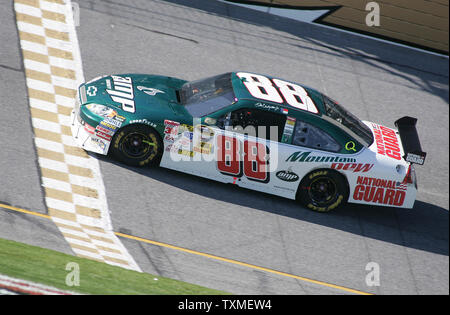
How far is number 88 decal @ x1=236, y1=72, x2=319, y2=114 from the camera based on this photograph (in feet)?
30.1

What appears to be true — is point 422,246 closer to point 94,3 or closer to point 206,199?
point 206,199

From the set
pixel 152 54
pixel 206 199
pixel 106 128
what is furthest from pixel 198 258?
pixel 152 54

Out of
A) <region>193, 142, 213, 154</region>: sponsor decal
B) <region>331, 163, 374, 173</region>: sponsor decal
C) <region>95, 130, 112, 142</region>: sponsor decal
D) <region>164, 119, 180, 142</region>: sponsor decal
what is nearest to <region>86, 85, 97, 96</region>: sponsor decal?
<region>95, 130, 112, 142</region>: sponsor decal

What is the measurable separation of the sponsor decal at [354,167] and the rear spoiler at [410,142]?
0.62 m

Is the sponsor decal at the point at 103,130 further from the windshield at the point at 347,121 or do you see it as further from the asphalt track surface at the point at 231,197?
the windshield at the point at 347,121

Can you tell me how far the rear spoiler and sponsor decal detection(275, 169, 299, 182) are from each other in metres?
1.74

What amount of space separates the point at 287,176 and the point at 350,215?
1.42 metres

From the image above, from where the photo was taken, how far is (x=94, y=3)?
13453 millimetres

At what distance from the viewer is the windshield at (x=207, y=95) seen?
907 cm

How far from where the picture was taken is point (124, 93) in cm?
914

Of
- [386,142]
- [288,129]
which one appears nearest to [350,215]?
[386,142]

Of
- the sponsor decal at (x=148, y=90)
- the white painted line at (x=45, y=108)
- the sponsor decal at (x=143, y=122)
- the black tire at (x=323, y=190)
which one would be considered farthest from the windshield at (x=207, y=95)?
the white painted line at (x=45, y=108)

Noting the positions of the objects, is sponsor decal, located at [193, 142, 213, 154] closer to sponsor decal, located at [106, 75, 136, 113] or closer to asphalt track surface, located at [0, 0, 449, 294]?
asphalt track surface, located at [0, 0, 449, 294]

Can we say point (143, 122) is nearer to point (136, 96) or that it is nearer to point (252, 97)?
point (136, 96)
